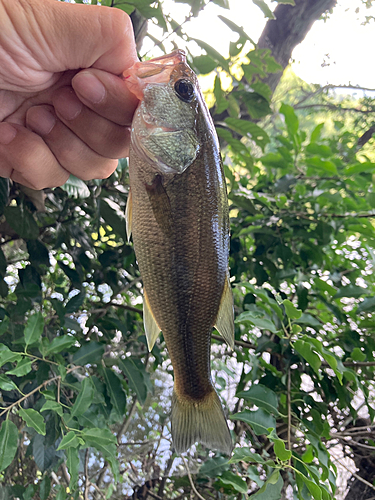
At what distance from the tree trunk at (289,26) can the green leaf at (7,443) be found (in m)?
2.63

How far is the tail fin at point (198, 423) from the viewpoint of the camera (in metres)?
0.83

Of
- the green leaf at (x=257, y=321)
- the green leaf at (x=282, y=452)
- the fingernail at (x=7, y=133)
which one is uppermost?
the fingernail at (x=7, y=133)

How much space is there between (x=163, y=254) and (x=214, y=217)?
0.15 meters

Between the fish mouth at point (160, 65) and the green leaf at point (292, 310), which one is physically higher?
the fish mouth at point (160, 65)

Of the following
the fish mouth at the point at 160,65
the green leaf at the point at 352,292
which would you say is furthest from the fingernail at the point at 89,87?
the green leaf at the point at 352,292

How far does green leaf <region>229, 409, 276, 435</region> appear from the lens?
0.94m

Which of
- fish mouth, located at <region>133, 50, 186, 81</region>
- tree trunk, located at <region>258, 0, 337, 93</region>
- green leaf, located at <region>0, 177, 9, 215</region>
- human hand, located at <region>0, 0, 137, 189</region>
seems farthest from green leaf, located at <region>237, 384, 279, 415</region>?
tree trunk, located at <region>258, 0, 337, 93</region>

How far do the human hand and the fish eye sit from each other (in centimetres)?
12

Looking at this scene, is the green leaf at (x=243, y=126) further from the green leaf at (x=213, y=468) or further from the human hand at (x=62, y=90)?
the green leaf at (x=213, y=468)

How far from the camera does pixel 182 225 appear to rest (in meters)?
0.77

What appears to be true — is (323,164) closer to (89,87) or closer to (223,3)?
(223,3)

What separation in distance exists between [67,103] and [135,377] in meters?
0.97

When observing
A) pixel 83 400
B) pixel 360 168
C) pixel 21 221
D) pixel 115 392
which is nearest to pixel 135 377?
pixel 115 392

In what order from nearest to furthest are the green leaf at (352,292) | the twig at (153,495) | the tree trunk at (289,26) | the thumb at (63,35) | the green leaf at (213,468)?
the thumb at (63,35) < the green leaf at (213,468) < the green leaf at (352,292) < the twig at (153,495) < the tree trunk at (289,26)
